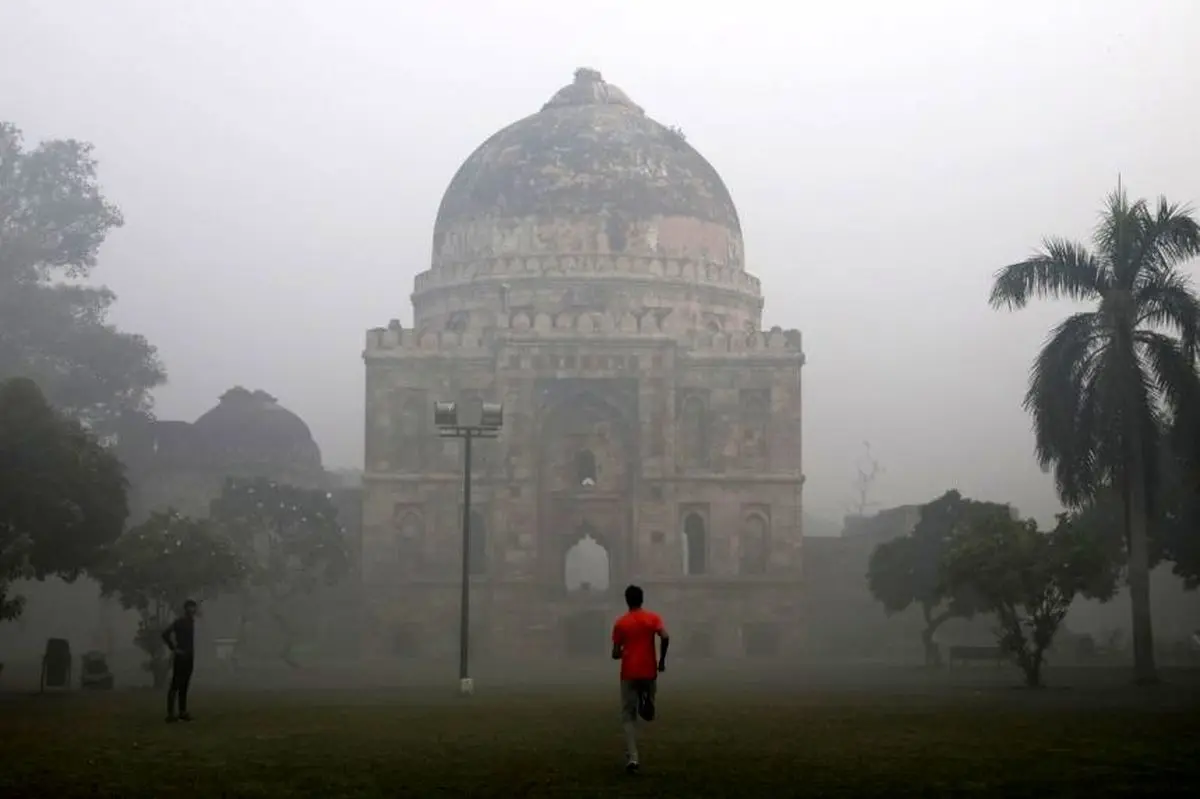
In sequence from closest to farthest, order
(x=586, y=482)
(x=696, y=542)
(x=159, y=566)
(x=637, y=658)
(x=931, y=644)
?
1. (x=637, y=658)
2. (x=159, y=566)
3. (x=931, y=644)
4. (x=696, y=542)
5. (x=586, y=482)

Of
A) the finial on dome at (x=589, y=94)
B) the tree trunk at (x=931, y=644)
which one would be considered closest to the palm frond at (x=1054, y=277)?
the tree trunk at (x=931, y=644)

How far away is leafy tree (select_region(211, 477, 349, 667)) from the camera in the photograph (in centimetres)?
3878

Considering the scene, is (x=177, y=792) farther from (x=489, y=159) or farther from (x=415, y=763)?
(x=489, y=159)

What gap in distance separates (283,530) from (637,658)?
2894 centimetres

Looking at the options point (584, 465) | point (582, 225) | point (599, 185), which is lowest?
point (584, 465)

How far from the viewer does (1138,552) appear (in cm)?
2581

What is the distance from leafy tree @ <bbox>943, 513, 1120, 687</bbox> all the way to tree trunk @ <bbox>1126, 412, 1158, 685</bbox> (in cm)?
74

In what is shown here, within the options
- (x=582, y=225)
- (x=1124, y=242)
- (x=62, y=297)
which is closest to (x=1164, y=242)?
(x=1124, y=242)

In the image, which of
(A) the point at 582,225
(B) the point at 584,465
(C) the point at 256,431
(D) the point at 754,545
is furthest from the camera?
(C) the point at 256,431

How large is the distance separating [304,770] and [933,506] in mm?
30002

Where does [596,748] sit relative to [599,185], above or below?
below

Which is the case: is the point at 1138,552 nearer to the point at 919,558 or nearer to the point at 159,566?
the point at 919,558

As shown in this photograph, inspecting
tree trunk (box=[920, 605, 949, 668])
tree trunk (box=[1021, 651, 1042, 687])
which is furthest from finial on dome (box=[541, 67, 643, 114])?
tree trunk (box=[1021, 651, 1042, 687])

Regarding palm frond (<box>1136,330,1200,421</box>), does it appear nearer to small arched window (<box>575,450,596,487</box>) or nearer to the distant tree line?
the distant tree line
